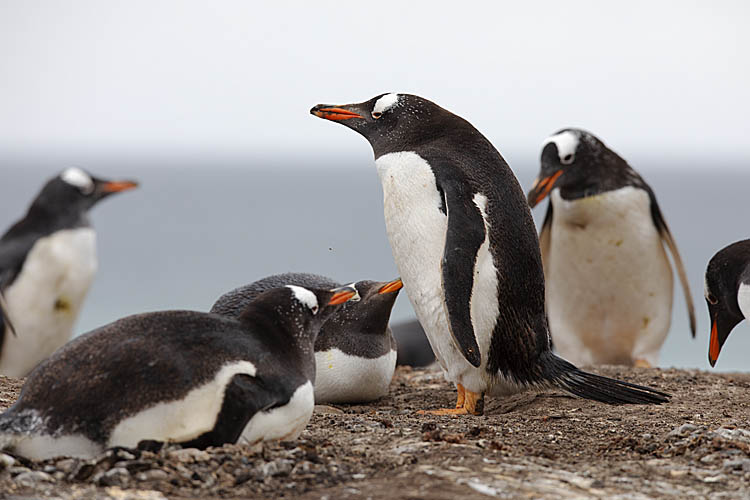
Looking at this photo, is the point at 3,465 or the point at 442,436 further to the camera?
the point at 442,436

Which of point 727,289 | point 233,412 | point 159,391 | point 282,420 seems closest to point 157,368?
point 159,391

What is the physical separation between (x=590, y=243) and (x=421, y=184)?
2.93 metres

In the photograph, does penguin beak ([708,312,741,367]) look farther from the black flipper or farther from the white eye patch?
the black flipper

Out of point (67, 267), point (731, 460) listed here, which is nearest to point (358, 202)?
point (67, 267)

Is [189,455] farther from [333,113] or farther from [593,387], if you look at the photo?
[333,113]

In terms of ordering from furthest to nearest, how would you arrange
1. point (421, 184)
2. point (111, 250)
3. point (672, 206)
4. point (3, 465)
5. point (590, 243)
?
point (672, 206)
point (111, 250)
point (590, 243)
point (421, 184)
point (3, 465)

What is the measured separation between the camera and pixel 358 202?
198 feet

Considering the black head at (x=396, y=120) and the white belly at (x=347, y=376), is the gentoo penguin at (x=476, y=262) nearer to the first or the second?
the black head at (x=396, y=120)

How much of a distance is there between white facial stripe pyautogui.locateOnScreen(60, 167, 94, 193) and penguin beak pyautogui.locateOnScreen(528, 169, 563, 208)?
295cm

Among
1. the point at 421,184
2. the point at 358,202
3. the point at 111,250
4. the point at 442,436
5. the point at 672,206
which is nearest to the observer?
the point at 442,436

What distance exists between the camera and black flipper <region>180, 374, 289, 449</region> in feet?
8.91

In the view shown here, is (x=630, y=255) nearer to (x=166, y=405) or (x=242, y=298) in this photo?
(x=242, y=298)

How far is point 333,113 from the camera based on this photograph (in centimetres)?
449

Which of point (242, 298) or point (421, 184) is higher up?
point (421, 184)
